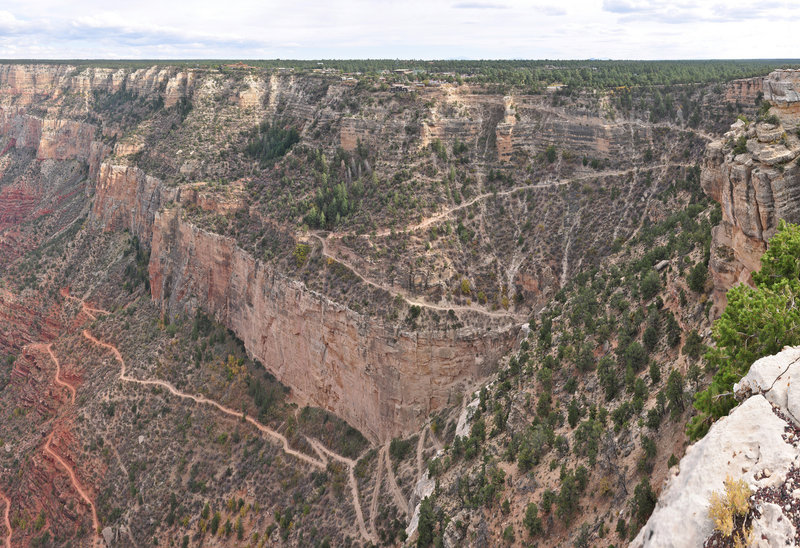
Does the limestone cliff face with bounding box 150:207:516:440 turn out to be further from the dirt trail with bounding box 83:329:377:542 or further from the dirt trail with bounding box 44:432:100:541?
the dirt trail with bounding box 44:432:100:541

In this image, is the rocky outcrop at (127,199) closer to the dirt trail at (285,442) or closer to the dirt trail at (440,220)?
the dirt trail at (285,442)

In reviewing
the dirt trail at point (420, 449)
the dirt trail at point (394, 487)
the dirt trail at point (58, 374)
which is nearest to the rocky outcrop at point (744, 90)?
the dirt trail at point (420, 449)

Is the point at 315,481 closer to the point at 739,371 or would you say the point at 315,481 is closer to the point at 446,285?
the point at 446,285

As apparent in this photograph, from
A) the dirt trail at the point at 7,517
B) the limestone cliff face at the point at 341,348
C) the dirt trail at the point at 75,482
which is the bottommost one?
the dirt trail at the point at 7,517

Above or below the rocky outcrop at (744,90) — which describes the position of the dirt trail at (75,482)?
below

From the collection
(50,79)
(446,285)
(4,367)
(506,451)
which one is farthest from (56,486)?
(50,79)
